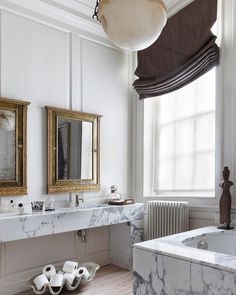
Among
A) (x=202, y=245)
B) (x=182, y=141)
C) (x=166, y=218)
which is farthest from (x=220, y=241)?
(x=182, y=141)

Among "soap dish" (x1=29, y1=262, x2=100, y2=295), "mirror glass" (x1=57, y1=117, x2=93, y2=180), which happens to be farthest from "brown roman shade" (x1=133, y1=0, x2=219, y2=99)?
"soap dish" (x1=29, y1=262, x2=100, y2=295)

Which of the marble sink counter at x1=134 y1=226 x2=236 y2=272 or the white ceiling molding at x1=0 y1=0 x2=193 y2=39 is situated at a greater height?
the white ceiling molding at x1=0 y1=0 x2=193 y2=39

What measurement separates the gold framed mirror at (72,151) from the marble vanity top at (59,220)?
13.2 inches

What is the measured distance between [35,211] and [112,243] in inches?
48.4

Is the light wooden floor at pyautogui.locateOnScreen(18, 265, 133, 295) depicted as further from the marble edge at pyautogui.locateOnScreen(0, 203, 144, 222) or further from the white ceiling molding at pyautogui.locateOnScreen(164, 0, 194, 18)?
the white ceiling molding at pyautogui.locateOnScreen(164, 0, 194, 18)

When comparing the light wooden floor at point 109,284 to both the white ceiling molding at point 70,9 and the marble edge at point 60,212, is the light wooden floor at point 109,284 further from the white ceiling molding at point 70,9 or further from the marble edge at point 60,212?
the white ceiling molding at point 70,9

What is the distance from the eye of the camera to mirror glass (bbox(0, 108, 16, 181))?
2805 mm

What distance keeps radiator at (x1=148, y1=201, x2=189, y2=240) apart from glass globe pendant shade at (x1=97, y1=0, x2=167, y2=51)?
7.14ft

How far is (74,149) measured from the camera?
133 inches

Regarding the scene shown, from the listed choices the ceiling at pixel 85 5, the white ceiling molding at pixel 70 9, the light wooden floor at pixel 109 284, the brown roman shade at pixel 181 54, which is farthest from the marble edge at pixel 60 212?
the ceiling at pixel 85 5

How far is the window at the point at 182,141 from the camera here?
132 inches

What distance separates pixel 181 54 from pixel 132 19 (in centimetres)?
207

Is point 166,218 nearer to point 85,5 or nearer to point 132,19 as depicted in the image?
point 132,19

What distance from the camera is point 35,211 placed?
290 cm
